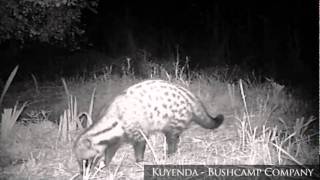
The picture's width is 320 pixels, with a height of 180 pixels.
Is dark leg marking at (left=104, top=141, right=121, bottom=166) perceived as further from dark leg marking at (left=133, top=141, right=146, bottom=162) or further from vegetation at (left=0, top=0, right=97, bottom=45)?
vegetation at (left=0, top=0, right=97, bottom=45)

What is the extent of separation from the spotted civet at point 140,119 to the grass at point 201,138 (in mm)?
124

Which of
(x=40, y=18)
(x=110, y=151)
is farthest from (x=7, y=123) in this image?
(x=40, y=18)

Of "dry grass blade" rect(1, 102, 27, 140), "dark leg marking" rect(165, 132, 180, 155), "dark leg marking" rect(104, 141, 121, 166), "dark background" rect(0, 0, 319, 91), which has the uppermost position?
"dark background" rect(0, 0, 319, 91)

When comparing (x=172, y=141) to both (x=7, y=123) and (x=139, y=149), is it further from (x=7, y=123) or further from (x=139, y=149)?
(x=7, y=123)

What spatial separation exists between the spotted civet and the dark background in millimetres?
2298

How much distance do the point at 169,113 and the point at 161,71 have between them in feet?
6.89

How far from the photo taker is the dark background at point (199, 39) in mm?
6785

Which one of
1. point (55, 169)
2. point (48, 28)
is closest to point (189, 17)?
point (48, 28)

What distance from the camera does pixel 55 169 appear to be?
3.84 metres

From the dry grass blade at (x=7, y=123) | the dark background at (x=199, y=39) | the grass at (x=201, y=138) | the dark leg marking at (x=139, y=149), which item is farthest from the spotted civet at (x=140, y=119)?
the dark background at (x=199, y=39)

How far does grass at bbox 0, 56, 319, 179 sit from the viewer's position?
3.71 m

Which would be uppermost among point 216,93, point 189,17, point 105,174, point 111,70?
point 189,17

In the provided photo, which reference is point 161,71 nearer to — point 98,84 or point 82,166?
point 98,84

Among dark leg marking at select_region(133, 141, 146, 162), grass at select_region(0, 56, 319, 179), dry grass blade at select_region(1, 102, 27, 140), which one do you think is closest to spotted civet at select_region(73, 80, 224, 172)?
dark leg marking at select_region(133, 141, 146, 162)
